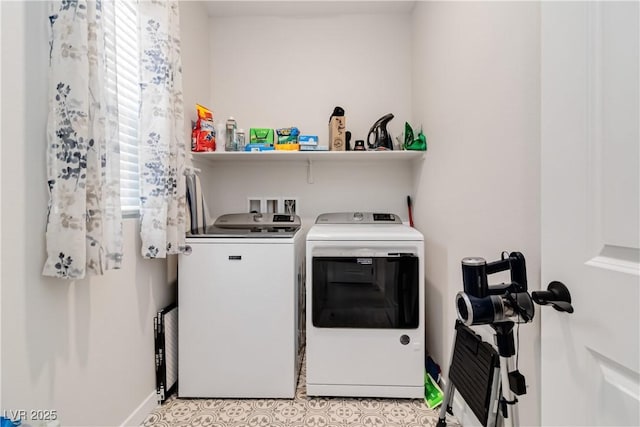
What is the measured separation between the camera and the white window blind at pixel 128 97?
1523mm

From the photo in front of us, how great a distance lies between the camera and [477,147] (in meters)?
1.42

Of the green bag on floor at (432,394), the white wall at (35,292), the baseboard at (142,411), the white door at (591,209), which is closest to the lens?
the white door at (591,209)

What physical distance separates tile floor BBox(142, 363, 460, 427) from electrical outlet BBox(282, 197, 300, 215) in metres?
1.35

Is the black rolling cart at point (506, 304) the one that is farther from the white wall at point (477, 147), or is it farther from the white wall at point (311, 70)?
the white wall at point (311, 70)

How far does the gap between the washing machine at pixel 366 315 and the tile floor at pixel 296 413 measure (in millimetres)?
56

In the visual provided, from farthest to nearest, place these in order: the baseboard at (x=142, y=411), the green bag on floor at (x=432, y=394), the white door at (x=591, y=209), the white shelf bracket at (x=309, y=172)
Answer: the white shelf bracket at (x=309, y=172), the green bag on floor at (x=432, y=394), the baseboard at (x=142, y=411), the white door at (x=591, y=209)

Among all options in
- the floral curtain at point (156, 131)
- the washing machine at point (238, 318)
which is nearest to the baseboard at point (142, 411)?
the washing machine at point (238, 318)

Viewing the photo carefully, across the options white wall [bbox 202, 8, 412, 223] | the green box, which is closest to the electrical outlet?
white wall [bbox 202, 8, 412, 223]

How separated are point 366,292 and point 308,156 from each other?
1.16 metres

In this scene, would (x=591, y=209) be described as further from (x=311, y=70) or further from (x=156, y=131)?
(x=311, y=70)

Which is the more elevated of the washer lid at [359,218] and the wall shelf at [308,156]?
the wall shelf at [308,156]

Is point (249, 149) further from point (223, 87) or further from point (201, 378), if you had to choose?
point (201, 378)

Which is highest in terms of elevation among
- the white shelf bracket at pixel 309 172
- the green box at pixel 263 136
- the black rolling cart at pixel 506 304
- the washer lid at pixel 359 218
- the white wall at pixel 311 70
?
the white wall at pixel 311 70

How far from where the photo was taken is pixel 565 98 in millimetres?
630
